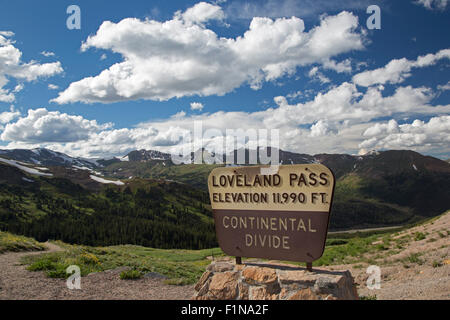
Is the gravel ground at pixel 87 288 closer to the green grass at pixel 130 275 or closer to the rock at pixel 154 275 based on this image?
the green grass at pixel 130 275

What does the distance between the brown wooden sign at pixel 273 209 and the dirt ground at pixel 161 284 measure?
533cm

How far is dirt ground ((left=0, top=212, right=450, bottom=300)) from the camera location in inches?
451

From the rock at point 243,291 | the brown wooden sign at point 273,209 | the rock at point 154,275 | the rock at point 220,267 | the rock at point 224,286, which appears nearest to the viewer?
the brown wooden sign at point 273,209

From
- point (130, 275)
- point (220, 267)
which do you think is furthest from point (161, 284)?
point (220, 267)

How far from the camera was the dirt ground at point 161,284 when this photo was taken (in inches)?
451

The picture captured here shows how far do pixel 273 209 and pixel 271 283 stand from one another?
2.30 metres

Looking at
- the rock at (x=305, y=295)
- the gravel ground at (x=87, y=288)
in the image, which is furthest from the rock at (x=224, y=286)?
the gravel ground at (x=87, y=288)

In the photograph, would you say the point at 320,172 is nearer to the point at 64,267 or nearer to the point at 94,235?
the point at 64,267

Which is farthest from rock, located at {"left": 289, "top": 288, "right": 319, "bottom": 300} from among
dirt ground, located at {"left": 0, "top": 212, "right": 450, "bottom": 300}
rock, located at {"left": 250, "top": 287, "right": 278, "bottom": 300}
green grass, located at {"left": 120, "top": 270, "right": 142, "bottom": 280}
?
green grass, located at {"left": 120, "top": 270, "right": 142, "bottom": 280}

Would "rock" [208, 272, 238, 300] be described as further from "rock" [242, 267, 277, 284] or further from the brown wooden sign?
the brown wooden sign

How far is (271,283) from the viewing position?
29.5ft

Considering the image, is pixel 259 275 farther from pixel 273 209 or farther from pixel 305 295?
pixel 273 209

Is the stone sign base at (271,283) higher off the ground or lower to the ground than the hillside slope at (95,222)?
higher
